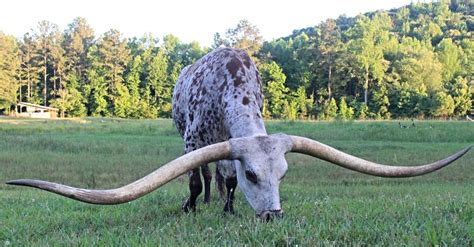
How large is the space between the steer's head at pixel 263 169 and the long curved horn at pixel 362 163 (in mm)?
231

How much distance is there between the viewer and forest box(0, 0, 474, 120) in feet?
252

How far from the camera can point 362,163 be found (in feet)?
16.0

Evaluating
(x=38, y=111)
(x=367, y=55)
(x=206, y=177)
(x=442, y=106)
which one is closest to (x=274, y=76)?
(x=367, y=55)

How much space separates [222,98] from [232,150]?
1.55 metres

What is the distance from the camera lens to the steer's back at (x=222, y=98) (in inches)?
219

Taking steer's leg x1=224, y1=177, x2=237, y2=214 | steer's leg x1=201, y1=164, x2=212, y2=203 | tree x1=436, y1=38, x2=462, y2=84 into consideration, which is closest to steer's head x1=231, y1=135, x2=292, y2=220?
steer's leg x1=224, y1=177, x2=237, y2=214

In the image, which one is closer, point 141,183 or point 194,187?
point 141,183

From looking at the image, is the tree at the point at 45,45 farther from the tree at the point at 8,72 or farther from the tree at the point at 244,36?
the tree at the point at 244,36

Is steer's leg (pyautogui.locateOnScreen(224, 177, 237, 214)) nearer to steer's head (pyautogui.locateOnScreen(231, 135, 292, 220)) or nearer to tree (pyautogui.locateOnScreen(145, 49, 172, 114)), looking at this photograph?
steer's head (pyautogui.locateOnScreen(231, 135, 292, 220))

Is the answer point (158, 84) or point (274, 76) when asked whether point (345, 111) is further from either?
point (158, 84)

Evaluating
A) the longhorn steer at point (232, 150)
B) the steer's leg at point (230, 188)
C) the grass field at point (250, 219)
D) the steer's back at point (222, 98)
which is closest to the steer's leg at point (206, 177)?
the longhorn steer at point (232, 150)

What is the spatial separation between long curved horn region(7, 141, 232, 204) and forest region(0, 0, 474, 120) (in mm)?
68186

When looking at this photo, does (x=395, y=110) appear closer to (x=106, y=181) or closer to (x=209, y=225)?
(x=106, y=181)

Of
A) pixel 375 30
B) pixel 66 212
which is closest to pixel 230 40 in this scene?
pixel 375 30
